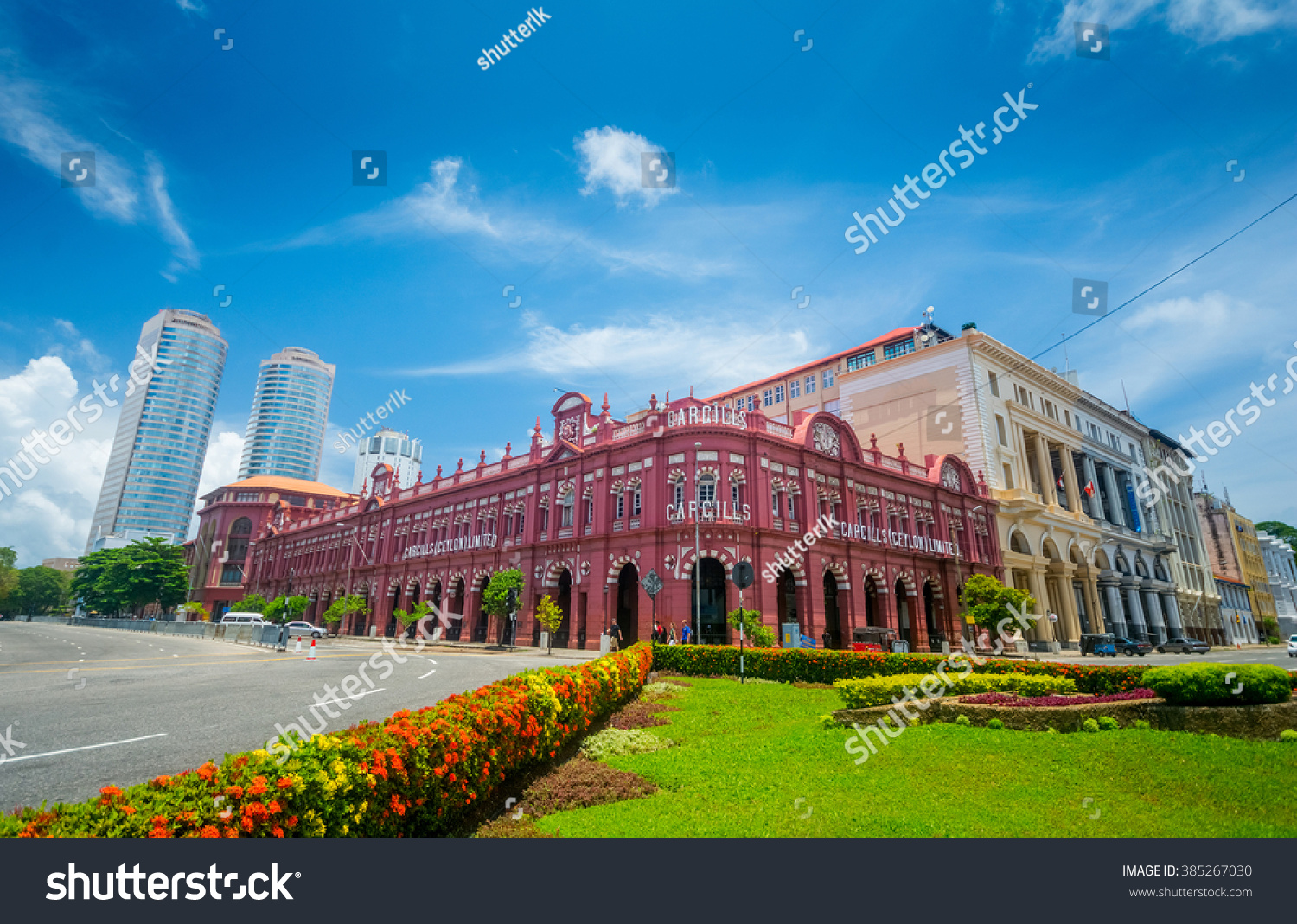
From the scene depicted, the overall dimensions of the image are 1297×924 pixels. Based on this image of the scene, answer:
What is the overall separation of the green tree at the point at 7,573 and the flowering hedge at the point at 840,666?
105548 mm

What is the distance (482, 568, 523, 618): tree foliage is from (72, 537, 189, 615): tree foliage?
2403 inches

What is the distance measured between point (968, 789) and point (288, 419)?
554ft

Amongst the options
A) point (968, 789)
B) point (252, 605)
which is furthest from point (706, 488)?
point (252, 605)

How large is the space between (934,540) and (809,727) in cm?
3498

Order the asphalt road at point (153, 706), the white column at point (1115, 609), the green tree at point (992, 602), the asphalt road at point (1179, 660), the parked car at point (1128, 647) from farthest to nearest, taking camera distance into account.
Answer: the white column at point (1115, 609), the parked car at point (1128, 647), the green tree at point (992, 602), the asphalt road at point (1179, 660), the asphalt road at point (153, 706)

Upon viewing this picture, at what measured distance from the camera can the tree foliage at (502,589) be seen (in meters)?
35.8

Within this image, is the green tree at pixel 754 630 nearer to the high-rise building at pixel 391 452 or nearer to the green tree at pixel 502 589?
the green tree at pixel 502 589

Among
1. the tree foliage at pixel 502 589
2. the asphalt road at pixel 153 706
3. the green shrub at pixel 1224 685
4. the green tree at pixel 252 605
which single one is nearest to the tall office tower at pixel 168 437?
the green tree at pixel 252 605

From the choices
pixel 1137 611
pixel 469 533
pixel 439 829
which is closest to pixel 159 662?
pixel 439 829

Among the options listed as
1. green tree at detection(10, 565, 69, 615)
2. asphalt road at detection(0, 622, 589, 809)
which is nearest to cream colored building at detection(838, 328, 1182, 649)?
asphalt road at detection(0, 622, 589, 809)

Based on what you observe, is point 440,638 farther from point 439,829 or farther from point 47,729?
point 439,829

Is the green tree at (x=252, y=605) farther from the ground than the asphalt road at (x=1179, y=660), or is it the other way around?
the green tree at (x=252, y=605)

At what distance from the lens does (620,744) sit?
29.6ft

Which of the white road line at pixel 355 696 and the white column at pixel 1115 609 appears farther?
the white column at pixel 1115 609
